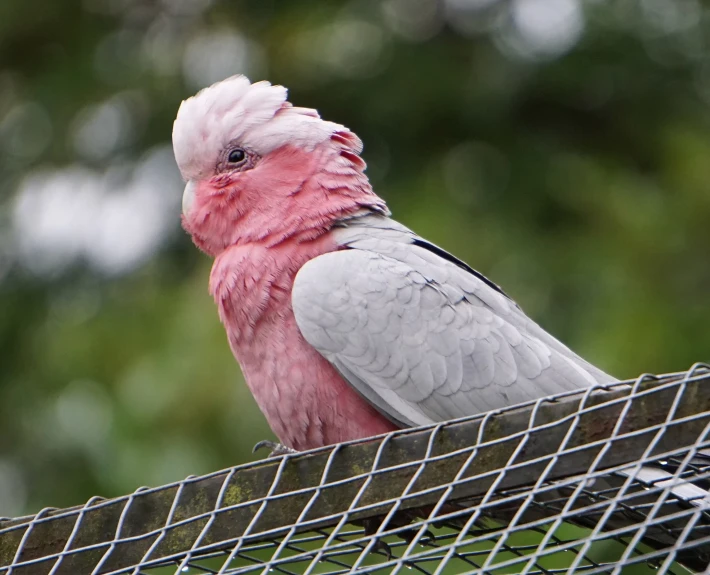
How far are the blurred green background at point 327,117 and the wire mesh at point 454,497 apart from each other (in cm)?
339

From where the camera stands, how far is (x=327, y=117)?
8.30m

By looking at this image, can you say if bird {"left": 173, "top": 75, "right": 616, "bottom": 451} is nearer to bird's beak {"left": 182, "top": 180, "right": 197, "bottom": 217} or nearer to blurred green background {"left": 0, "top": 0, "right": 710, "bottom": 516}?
bird's beak {"left": 182, "top": 180, "right": 197, "bottom": 217}

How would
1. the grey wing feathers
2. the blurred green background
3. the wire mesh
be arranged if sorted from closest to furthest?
1. the wire mesh
2. the grey wing feathers
3. the blurred green background

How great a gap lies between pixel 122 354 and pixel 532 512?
16.0 ft

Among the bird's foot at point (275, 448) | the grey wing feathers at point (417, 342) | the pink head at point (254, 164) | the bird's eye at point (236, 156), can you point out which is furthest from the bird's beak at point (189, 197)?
the bird's foot at point (275, 448)

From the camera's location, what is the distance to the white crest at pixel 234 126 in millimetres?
4406

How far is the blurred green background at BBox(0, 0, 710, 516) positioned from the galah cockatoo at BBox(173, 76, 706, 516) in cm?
224

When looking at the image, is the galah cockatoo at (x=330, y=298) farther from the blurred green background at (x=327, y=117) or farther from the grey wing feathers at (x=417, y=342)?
the blurred green background at (x=327, y=117)

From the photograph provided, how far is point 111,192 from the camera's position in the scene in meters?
8.71

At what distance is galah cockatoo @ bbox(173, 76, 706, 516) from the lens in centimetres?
378

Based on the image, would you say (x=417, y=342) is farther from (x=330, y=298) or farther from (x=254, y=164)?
(x=254, y=164)

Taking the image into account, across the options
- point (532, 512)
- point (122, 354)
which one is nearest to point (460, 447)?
point (532, 512)

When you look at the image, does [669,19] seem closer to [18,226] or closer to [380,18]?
[380,18]

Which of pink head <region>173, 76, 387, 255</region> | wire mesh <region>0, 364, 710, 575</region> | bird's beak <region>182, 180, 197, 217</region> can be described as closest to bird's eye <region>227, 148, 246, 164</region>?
pink head <region>173, 76, 387, 255</region>
